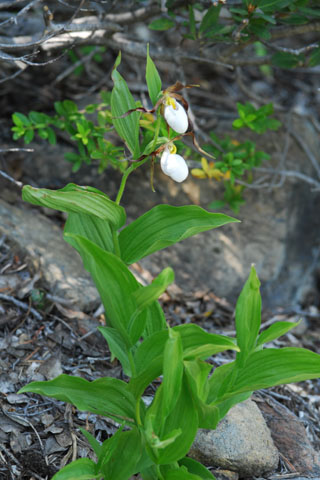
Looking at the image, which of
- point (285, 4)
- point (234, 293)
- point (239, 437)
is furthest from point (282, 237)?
point (239, 437)

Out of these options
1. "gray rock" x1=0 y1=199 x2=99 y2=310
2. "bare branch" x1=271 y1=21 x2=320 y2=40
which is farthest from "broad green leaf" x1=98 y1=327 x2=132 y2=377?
"bare branch" x1=271 y1=21 x2=320 y2=40

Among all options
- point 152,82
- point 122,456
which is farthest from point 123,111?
point 122,456

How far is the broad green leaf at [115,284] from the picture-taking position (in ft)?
4.36

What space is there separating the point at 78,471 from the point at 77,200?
0.75 meters

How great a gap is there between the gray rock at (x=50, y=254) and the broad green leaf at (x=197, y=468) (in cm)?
91

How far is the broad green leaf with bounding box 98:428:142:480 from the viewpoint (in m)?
1.35

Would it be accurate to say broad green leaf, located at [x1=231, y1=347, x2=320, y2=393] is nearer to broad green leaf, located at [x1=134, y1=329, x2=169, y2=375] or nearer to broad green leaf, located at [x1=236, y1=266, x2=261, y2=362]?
broad green leaf, located at [x1=236, y1=266, x2=261, y2=362]

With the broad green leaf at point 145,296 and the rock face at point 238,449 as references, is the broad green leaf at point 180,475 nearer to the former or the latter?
the rock face at point 238,449

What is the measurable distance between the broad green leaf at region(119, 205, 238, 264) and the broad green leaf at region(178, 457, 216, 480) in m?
0.64

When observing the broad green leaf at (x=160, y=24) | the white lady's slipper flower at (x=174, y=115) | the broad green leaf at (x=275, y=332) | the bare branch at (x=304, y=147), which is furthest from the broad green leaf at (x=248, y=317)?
the bare branch at (x=304, y=147)

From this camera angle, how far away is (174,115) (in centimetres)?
136

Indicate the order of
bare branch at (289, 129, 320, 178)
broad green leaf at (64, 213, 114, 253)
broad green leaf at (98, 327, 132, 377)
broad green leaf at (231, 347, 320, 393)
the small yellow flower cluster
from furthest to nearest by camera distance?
bare branch at (289, 129, 320, 178) → the small yellow flower cluster → broad green leaf at (64, 213, 114, 253) → broad green leaf at (98, 327, 132, 377) → broad green leaf at (231, 347, 320, 393)

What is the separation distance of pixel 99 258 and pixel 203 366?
41cm

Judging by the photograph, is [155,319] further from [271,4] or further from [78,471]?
[271,4]
